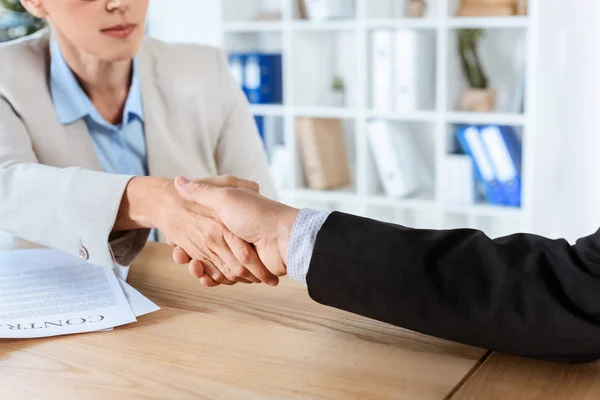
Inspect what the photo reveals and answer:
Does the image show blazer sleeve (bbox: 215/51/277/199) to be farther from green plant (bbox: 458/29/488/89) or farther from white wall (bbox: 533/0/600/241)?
green plant (bbox: 458/29/488/89)

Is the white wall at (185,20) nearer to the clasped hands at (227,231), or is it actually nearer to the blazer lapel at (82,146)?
the blazer lapel at (82,146)

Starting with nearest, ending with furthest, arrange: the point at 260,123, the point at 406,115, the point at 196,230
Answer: the point at 196,230
the point at 406,115
the point at 260,123

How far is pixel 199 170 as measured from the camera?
1.81 metres

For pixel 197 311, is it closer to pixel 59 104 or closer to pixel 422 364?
pixel 422 364

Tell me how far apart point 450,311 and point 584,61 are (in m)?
2.37

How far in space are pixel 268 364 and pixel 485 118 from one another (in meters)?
2.38

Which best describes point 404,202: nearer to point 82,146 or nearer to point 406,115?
point 406,115

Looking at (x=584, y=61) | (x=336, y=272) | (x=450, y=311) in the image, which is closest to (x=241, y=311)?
(x=336, y=272)

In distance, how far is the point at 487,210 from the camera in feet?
10.0

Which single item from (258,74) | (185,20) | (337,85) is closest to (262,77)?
(258,74)

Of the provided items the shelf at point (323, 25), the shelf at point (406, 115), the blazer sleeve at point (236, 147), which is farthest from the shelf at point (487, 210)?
the blazer sleeve at point (236, 147)

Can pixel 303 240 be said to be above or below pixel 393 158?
above

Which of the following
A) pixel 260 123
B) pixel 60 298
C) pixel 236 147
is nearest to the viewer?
pixel 60 298

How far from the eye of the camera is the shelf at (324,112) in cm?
333
